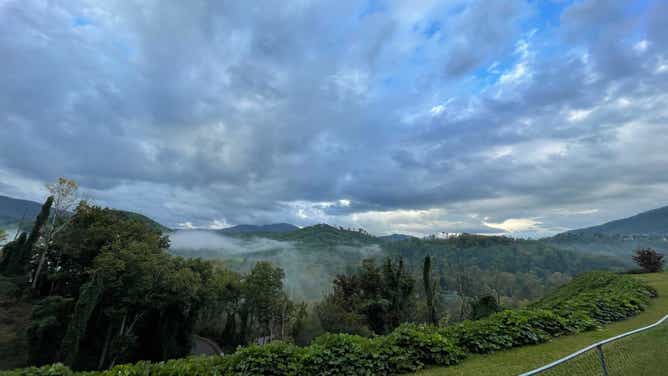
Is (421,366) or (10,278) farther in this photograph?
(10,278)

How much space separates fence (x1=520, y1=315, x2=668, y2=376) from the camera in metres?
4.30

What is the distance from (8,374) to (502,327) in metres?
11.2

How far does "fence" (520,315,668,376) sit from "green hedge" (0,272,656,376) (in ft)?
8.75

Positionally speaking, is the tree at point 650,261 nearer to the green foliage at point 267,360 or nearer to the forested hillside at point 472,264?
the green foliage at point 267,360

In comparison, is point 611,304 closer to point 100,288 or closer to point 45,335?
point 100,288

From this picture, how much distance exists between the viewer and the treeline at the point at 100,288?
21.2 metres

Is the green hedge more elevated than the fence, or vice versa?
the fence

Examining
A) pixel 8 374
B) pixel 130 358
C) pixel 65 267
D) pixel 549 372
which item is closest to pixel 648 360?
pixel 549 372

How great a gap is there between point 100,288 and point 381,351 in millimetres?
23822

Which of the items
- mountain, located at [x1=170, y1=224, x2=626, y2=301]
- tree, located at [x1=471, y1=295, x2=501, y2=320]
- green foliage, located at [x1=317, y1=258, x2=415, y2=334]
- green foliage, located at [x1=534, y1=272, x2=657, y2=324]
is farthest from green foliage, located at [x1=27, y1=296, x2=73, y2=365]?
mountain, located at [x1=170, y1=224, x2=626, y2=301]

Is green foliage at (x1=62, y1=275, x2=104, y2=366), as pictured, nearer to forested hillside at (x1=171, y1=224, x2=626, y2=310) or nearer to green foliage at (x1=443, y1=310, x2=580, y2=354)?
green foliage at (x1=443, y1=310, x2=580, y2=354)

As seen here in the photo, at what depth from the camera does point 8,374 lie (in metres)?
5.21

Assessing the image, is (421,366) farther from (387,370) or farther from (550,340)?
(550,340)

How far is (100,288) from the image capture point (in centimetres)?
2128
